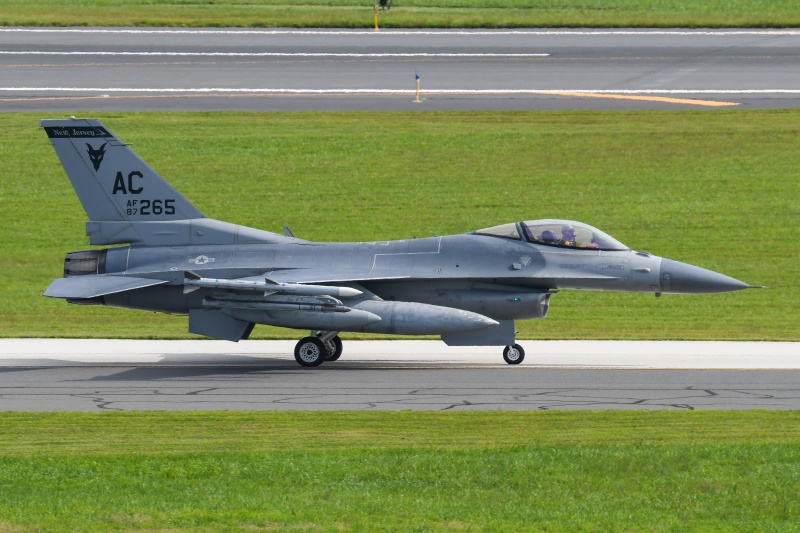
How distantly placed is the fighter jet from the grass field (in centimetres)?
2972

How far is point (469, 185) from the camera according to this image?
36.4 m

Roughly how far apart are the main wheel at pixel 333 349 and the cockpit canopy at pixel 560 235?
131 inches

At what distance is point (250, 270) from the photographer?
2416cm

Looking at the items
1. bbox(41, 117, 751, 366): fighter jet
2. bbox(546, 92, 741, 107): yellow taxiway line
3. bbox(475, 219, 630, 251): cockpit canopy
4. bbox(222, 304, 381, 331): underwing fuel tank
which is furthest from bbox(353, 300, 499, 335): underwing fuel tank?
bbox(546, 92, 741, 107): yellow taxiway line

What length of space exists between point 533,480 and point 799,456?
126 inches

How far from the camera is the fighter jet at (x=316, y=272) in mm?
23094

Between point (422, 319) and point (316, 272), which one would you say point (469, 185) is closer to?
point (316, 272)

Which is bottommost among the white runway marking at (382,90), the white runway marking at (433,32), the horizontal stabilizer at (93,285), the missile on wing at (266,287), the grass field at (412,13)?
the horizontal stabilizer at (93,285)

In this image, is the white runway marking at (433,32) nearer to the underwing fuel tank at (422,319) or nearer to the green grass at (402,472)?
the underwing fuel tank at (422,319)

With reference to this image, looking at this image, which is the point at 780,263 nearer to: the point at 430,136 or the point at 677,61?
the point at 430,136

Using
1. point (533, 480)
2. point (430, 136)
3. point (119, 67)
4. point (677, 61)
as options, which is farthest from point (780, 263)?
point (119, 67)

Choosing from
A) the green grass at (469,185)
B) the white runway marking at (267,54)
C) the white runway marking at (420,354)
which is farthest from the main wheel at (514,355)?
the white runway marking at (267,54)

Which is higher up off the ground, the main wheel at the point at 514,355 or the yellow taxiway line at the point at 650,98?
the yellow taxiway line at the point at 650,98

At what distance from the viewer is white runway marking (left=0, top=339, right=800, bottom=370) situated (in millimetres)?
23547
